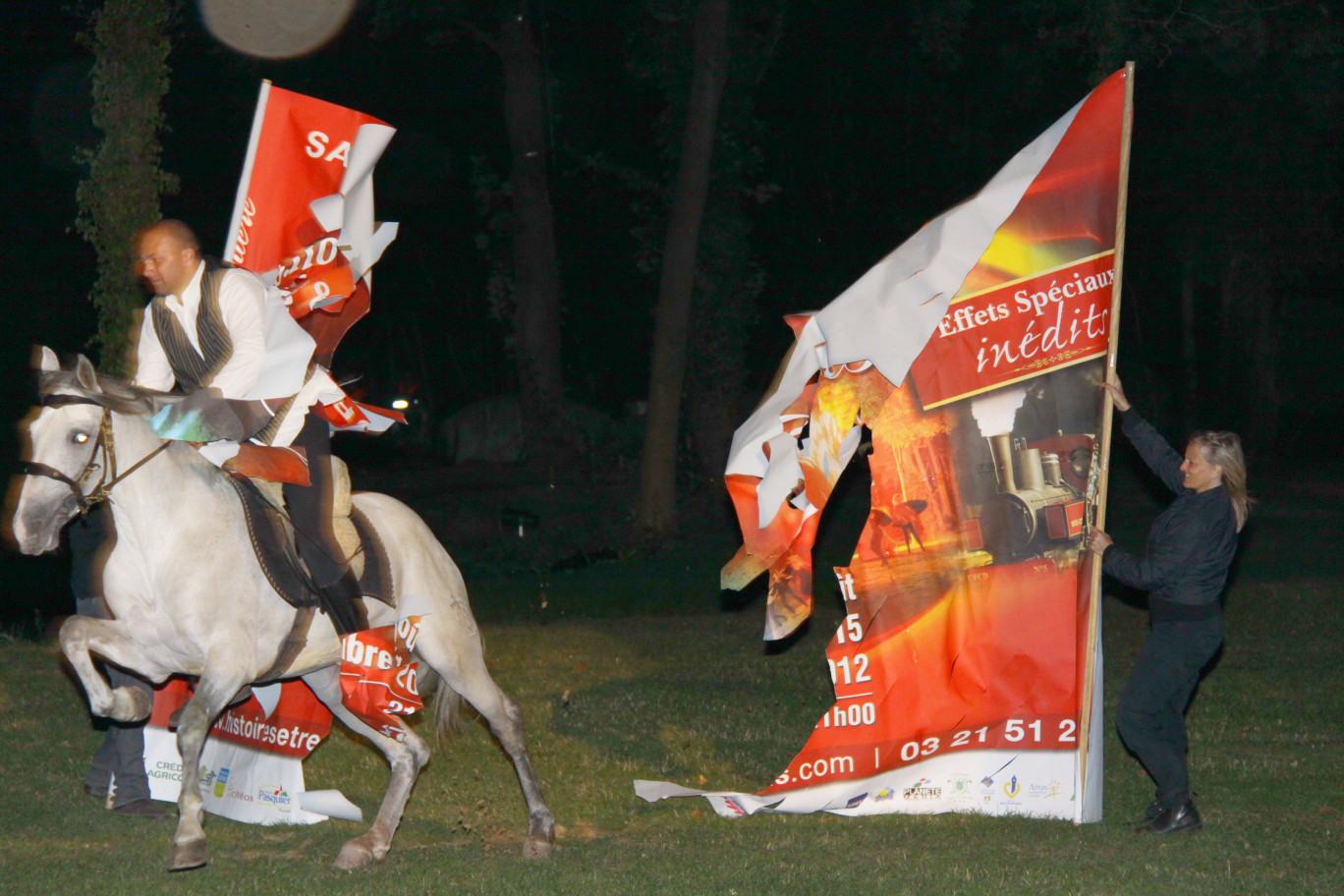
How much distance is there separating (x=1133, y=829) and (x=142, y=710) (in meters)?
5.24

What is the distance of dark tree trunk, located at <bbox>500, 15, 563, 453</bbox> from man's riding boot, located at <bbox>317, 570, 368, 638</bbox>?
17871 mm

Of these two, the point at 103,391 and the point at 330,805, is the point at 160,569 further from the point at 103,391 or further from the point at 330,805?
the point at 330,805

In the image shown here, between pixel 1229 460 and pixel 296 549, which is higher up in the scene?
pixel 1229 460

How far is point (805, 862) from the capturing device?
636 centimetres

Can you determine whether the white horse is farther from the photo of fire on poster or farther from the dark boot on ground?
the dark boot on ground

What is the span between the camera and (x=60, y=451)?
5777 mm

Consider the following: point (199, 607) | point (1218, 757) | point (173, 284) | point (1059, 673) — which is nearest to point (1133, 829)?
point (1059, 673)

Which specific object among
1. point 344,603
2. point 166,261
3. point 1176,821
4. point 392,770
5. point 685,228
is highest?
point 685,228

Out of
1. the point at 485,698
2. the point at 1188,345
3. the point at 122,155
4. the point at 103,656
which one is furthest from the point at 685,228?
the point at 1188,345

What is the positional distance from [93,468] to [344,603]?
1.45 metres

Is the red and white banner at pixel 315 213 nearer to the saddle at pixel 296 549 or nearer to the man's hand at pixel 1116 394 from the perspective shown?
the saddle at pixel 296 549

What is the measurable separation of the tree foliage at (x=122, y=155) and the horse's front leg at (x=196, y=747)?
750 centimetres

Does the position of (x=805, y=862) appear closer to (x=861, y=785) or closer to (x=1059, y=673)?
(x=861, y=785)

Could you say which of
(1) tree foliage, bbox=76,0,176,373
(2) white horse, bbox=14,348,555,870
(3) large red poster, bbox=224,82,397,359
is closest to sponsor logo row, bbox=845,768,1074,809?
(2) white horse, bbox=14,348,555,870
